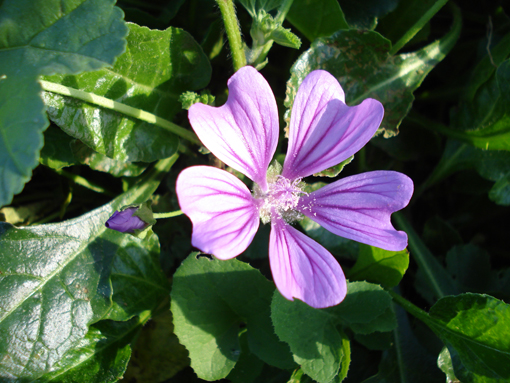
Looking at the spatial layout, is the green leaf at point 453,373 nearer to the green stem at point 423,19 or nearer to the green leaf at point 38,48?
the green stem at point 423,19

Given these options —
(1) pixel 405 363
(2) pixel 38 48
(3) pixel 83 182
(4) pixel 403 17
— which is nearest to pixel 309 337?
(1) pixel 405 363

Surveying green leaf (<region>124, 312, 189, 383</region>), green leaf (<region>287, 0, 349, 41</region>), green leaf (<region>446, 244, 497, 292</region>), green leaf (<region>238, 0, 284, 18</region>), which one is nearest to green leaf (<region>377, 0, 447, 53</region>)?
green leaf (<region>287, 0, 349, 41</region>)

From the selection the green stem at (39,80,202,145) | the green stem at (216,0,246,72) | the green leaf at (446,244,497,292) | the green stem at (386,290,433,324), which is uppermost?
the green stem at (216,0,246,72)

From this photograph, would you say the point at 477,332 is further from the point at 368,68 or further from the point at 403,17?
the point at 403,17

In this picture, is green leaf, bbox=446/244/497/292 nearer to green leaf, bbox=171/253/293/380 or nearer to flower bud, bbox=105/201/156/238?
green leaf, bbox=171/253/293/380

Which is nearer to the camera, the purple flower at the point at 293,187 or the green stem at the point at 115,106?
the purple flower at the point at 293,187

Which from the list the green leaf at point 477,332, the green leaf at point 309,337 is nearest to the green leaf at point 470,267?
the green leaf at point 477,332
